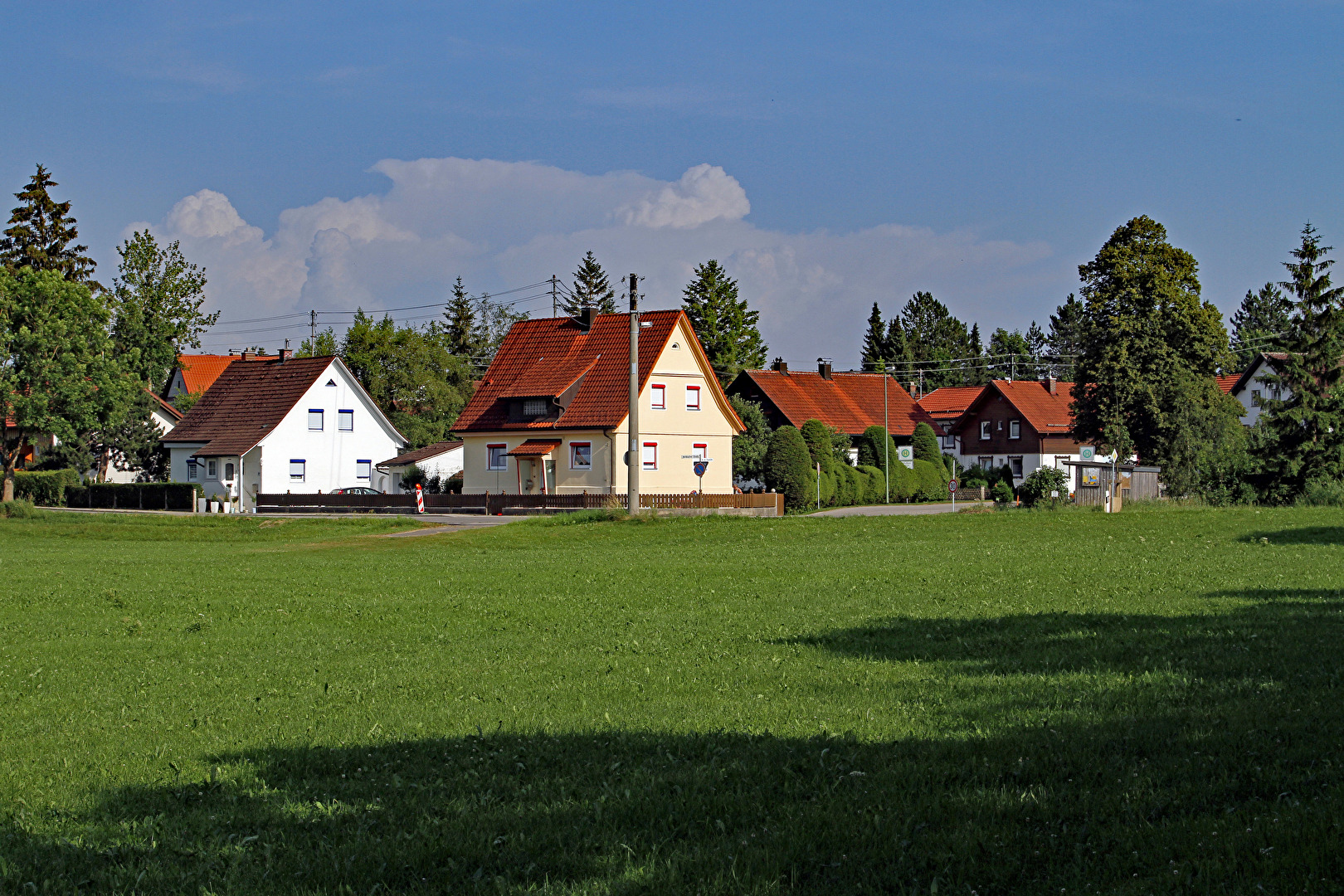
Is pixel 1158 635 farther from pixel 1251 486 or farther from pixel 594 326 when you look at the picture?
pixel 594 326

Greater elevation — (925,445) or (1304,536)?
(925,445)

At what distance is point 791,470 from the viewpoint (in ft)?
201

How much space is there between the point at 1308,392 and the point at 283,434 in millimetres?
52198

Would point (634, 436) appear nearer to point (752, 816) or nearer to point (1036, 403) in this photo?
point (752, 816)

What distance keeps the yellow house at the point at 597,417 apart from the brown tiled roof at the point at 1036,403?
3455cm

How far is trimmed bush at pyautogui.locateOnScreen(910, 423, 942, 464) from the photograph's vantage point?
249 feet

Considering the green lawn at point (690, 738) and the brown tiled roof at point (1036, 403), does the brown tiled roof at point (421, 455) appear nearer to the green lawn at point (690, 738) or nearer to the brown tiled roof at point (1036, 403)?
the brown tiled roof at point (1036, 403)

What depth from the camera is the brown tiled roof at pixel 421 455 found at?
72375mm

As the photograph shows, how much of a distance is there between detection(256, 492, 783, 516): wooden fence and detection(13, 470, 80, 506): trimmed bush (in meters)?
16.6

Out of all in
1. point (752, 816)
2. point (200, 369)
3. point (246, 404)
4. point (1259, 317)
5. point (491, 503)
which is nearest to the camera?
point (752, 816)

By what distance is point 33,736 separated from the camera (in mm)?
9070

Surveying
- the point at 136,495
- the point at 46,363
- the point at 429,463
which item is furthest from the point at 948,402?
the point at 46,363

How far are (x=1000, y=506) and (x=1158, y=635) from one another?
37.6 metres

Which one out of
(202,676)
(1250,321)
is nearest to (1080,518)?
(202,676)
